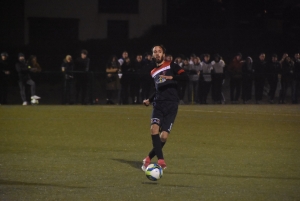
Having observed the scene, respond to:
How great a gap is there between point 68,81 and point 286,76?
29.1ft

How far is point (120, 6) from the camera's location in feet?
156

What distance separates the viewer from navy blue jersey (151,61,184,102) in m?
9.86

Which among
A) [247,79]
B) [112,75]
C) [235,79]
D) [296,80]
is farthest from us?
[296,80]

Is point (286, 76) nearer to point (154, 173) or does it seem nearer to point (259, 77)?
point (259, 77)

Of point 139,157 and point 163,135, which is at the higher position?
point 163,135

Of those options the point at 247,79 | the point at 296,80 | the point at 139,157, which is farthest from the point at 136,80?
the point at 139,157

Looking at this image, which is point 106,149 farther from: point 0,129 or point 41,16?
point 41,16

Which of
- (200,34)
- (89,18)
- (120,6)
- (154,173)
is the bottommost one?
(154,173)

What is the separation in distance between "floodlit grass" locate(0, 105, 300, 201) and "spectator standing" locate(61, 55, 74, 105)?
4.90m

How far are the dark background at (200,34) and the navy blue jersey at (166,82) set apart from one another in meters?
25.2

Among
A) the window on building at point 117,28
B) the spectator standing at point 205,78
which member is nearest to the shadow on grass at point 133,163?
the spectator standing at point 205,78

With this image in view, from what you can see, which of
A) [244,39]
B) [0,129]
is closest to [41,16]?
[244,39]

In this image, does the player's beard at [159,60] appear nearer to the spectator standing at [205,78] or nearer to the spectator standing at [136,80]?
the spectator standing at [136,80]

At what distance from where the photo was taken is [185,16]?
160ft
